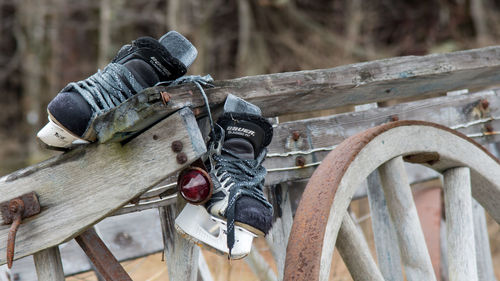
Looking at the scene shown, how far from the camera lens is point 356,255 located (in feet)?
5.75

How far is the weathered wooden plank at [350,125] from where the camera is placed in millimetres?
2137

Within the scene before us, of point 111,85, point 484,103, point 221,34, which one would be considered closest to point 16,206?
point 111,85

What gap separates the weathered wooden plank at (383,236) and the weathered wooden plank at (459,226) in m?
0.28

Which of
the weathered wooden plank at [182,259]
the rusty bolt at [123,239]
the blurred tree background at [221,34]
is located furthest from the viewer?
the blurred tree background at [221,34]

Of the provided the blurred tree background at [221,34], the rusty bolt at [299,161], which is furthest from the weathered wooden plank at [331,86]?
the blurred tree background at [221,34]

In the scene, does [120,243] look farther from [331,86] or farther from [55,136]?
[331,86]

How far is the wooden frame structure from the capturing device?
1.53 metres

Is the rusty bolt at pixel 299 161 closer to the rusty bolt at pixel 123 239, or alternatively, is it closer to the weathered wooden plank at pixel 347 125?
the weathered wooden plank at pixel 347 125

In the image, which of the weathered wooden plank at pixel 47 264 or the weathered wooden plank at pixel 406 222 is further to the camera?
the weathered wooden plank at pixel 406 222

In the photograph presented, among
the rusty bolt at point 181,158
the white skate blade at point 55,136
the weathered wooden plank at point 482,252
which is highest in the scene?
the white skate blade at point 55,136

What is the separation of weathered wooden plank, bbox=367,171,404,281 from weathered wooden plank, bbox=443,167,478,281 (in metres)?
0.28

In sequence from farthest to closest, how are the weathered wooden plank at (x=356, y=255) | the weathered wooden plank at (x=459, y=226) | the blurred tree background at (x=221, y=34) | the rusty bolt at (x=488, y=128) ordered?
the blurred tree background at (x=221, y=34) → the rusty bolt at (x=488, y=128) → the weathered wooden plank at (x=459, y=226) → the weathered wooden plank at (x=356, y=255)

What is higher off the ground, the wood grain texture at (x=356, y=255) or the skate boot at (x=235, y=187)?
the skate boot at (x=235, y=187)

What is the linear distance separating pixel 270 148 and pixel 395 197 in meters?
0.46
